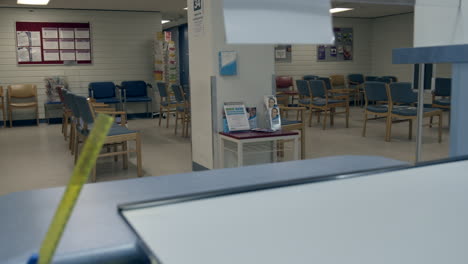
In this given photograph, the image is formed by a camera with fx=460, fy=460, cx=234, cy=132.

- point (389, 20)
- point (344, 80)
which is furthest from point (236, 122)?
point (389, 20)

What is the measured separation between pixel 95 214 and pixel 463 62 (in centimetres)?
150

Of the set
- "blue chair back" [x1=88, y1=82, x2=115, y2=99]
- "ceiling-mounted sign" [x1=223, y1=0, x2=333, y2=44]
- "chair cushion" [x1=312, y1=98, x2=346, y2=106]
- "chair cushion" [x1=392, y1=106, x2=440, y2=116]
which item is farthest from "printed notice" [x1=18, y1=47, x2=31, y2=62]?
"ceiling-mounted sign" [x1=223, y1=0, x2=333, y2=44]

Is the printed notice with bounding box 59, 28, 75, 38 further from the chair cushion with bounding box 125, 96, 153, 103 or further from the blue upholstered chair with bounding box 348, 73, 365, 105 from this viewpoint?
the blue upholstered chair with bounding box 348, 73, 365, 105

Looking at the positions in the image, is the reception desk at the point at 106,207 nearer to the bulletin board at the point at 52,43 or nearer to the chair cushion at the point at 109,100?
the chair cushion at the point at 109,100

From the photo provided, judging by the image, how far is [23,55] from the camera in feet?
31.2

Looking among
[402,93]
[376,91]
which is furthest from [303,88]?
[402,93]

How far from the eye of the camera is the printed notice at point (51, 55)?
9.72 meters

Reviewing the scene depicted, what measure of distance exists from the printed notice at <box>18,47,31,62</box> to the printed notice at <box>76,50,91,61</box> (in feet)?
3.20

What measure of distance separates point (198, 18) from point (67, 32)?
6.23 m

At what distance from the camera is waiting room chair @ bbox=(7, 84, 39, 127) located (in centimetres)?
927

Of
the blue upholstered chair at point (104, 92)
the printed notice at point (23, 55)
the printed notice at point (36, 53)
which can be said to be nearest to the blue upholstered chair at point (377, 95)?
the blue upholstered chair at point (104, 92)

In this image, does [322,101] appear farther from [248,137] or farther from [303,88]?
[248,137]

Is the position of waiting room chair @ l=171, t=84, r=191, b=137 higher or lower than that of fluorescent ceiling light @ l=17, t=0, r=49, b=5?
lower

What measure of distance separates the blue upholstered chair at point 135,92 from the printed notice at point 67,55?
47.1 inches
